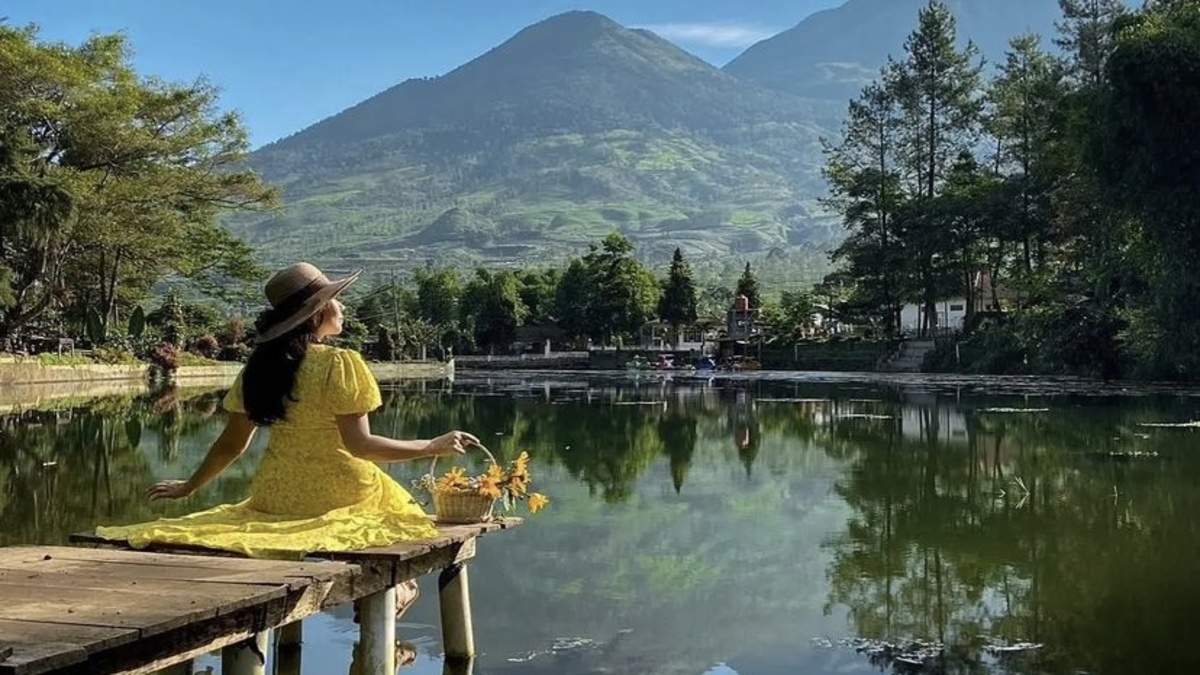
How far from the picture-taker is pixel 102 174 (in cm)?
3303

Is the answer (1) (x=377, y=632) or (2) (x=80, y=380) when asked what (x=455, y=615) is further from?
(2) (x=80, y=380)

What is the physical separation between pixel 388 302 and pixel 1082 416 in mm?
54539

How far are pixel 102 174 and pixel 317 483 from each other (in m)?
32.2

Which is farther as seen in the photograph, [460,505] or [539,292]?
[539,292]

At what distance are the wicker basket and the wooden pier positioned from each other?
0.54 feet

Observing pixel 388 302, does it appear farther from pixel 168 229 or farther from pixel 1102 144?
pixel 1102 144

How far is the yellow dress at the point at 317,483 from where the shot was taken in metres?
3.88

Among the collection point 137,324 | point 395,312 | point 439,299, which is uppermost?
point 439,299

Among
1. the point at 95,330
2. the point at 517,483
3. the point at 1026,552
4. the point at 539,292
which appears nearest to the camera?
the point at 517,483

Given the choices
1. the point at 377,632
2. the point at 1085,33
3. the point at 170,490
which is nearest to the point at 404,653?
the point at 377,632

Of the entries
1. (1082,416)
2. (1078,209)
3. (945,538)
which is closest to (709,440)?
(1082,416)

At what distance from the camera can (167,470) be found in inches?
451

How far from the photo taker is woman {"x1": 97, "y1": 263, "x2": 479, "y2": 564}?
→ 13.1ft

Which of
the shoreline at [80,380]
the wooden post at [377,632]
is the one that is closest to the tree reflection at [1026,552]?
the wooden post at [377,632]
